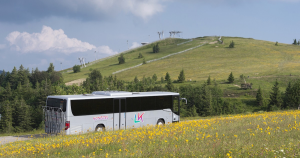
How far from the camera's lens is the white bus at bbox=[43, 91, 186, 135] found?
1900 cm

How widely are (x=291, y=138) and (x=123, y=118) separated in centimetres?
1318

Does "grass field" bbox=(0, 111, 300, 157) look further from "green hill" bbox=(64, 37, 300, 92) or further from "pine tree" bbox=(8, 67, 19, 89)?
"pine tree" bbox=(8, 67, 19, 89)

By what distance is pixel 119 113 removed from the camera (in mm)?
21359

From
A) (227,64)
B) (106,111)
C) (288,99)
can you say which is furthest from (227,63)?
(106,111)

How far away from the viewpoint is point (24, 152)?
35.2 feet

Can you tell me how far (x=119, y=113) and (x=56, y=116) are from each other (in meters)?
4.65

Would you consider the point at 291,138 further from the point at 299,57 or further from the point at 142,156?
the point at 299,57

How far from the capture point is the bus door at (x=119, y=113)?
833 inches

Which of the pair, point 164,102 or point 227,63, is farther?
point 227,63

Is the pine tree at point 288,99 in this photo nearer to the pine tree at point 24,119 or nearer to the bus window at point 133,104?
the bus window at point 133,104

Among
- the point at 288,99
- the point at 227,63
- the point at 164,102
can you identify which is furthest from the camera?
the point at 227,63

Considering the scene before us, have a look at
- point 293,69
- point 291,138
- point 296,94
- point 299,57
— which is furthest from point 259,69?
point 291,138

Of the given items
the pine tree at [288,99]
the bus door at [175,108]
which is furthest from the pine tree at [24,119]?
the pine tree at [288,99]

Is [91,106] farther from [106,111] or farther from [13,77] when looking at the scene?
[13,77]
